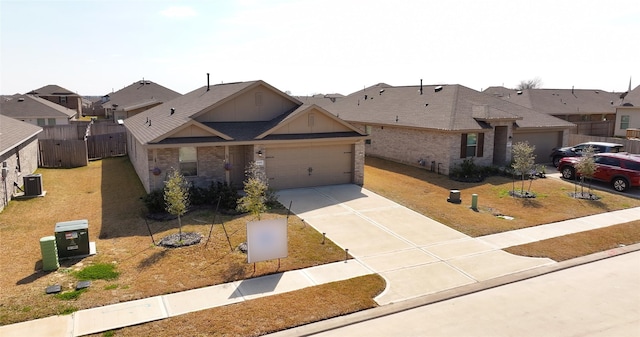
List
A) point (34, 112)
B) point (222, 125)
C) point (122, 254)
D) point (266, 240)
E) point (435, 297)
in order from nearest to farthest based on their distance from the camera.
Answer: point (435, 297), point (266, 240), point (122, 254), point (222, 125), point (34, 112)

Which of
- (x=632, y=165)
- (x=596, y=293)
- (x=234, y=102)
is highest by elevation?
(x=234, y=102)

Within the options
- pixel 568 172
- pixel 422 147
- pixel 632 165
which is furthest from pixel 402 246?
pixel 568 172

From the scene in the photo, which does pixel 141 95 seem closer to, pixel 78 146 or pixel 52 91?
pixel 52 91

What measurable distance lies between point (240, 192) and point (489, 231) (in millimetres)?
10678

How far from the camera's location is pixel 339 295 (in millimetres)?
10461

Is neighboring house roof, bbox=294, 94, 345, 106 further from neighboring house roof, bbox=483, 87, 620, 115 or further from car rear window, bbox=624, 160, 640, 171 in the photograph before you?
car rear window, bbox=624, 160, 640, 171

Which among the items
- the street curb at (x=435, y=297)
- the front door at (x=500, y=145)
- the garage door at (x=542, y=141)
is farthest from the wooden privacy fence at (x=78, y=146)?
the garage door at (x=542, y=141)

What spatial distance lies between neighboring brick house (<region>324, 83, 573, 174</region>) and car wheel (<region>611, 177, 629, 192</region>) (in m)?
5.82

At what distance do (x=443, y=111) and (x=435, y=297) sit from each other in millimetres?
17421

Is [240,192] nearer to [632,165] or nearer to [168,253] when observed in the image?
[168,253]

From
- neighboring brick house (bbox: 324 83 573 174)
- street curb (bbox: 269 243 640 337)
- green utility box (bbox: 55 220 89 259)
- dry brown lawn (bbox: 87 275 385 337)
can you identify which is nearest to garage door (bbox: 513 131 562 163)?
neighboring brick house (bbox: 324 83 573 174)

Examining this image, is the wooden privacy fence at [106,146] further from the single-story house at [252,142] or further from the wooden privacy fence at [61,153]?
the single-story house at [252,142]

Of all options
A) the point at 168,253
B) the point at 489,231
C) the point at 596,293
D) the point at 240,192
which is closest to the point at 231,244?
the point at 168,253

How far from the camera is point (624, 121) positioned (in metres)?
40.4
